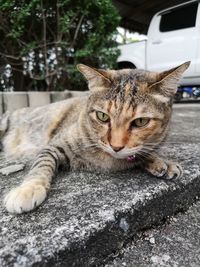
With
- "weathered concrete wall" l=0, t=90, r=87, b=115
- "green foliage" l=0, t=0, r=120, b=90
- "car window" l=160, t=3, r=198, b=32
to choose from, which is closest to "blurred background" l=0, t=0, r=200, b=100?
"green foliage" l=0, t=0, r=120, b=90

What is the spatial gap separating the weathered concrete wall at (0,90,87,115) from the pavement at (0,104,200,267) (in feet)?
8.10

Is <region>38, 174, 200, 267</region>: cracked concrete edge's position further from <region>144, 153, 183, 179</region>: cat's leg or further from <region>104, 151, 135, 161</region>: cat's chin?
<region>104, 151, 135, 161</region>: cat's chin

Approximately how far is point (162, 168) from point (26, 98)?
9.75 ft

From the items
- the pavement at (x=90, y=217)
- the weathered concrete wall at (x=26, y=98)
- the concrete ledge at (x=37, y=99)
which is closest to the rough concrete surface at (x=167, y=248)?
the pavement at (x=90, y=217)

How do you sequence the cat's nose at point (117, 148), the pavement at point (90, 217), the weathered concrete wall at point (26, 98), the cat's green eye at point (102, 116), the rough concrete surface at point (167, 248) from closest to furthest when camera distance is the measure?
the pavement at point (90, 217) < the rough concrete surface at point (167, 248) < the cat's nose at point (117, 148) < the cat's green eye at point (102, 116) < the weathered concrete wall at point (26, 98)

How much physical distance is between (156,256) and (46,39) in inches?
152

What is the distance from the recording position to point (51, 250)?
1.02 metres

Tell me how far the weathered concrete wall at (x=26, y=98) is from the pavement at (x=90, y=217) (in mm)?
2469

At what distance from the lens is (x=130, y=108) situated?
1605 millimetres

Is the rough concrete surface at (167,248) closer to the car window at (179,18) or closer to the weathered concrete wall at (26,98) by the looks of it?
the weathered concrete wall at (26,98)

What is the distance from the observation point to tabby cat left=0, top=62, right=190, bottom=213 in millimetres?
1567

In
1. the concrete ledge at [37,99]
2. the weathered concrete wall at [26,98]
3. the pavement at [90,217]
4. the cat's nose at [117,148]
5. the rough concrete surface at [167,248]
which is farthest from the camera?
the concrete ledge at [37,99]

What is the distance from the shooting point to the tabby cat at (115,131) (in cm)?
157

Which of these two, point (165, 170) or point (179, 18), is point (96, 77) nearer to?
point (165, 170)
